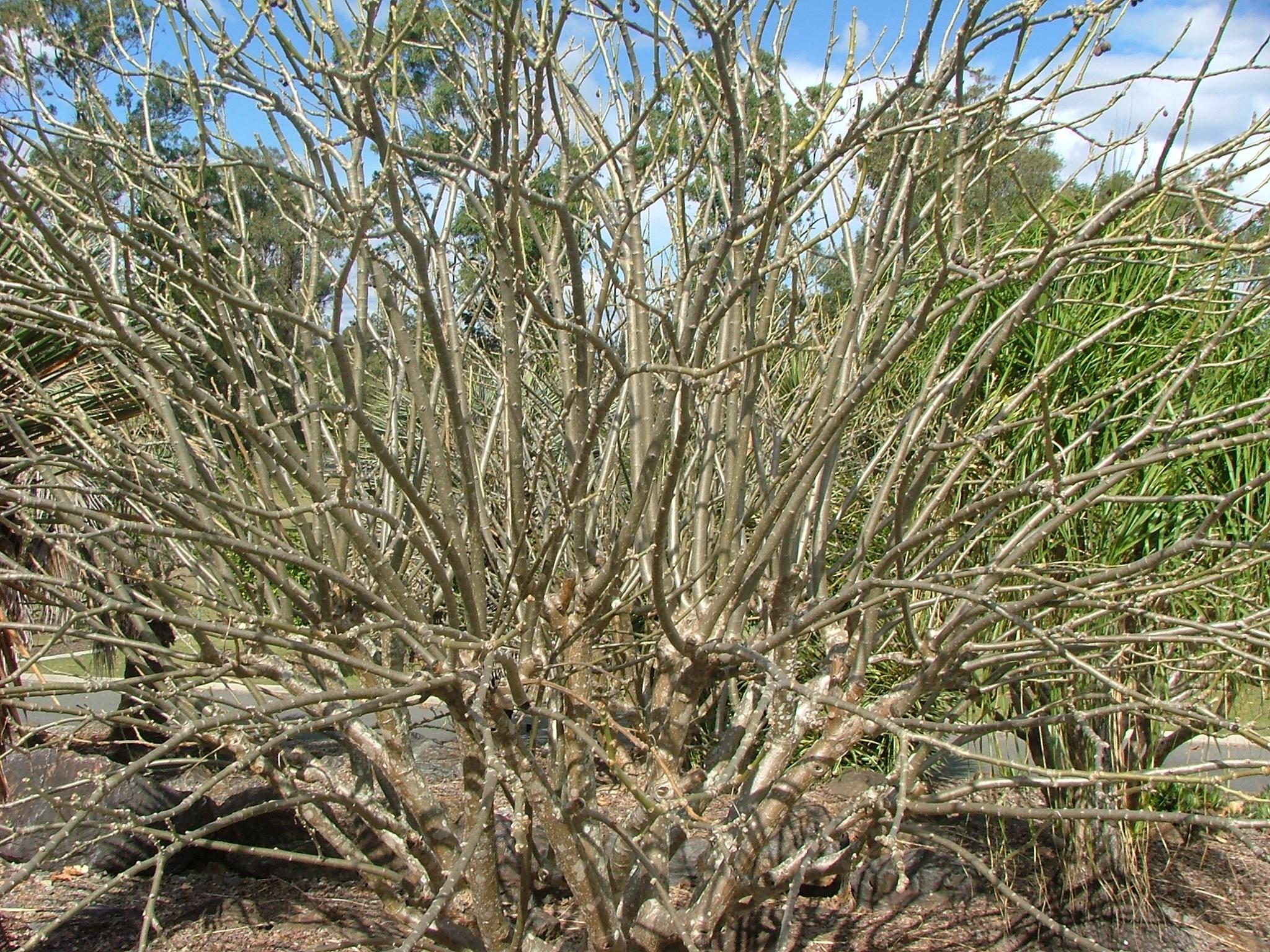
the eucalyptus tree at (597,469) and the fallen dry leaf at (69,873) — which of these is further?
the fallen dry leaf at (69,873)

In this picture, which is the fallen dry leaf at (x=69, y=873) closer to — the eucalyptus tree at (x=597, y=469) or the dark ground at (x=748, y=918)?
the dark ground at (x=748, y=918)

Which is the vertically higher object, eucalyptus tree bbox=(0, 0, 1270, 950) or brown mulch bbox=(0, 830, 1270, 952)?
eucalyptus tree bbox=(0, 0, 1270, 950)

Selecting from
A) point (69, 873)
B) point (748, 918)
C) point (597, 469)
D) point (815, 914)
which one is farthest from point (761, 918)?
point (69, 873)

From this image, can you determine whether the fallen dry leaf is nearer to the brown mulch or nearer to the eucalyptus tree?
the brown mulch

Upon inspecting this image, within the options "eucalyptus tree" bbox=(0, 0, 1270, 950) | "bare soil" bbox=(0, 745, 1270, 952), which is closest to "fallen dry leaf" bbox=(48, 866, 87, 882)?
"bare soil" bbox=(0, 745, 1270, 952)

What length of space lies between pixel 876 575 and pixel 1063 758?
2.70 m

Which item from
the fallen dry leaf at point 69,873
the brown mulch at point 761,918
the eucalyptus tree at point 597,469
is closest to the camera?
the eucalyptus tree at point 597,469

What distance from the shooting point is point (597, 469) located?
15.8 ft

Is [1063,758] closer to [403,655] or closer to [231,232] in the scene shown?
[403,655]

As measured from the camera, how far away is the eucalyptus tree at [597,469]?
239 cm

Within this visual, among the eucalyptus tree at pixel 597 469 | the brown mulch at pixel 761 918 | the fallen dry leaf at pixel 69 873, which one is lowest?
the brown mulch at pixel 761 918

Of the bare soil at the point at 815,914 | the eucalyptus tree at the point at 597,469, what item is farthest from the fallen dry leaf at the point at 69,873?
the eucalyptus tree at the point at 597,469

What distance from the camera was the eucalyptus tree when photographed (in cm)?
239

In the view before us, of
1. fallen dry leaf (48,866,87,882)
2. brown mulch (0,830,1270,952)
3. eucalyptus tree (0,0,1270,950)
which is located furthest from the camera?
fallen dry leaf (48,866,87,882)
